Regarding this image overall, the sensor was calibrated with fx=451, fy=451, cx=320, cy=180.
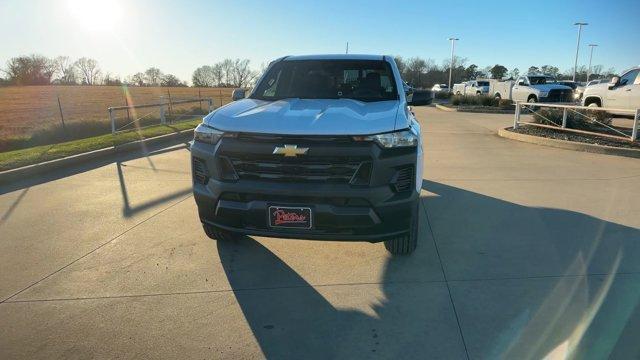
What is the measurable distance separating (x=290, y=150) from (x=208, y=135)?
0.77m

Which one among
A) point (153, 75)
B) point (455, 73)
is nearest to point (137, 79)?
point (153, 75)

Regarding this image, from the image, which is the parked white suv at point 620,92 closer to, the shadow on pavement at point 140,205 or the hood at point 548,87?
the hood at point 548,87

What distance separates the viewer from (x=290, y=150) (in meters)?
3.26

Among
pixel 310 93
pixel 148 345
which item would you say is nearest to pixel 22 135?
pixel 310 93

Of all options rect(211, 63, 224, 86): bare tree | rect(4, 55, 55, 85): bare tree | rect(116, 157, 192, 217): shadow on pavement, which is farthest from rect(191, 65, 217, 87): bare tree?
rect(116, 157, 192, 217): shadow on pavement

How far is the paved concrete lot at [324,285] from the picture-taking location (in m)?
2.85

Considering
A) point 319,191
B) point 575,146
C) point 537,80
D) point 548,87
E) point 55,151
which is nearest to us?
point 319,191

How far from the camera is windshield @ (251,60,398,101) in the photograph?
4711 mm

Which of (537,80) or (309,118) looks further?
(537,80)

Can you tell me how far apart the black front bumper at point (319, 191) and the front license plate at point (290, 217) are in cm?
3

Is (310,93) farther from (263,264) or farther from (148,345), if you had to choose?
(148,345)

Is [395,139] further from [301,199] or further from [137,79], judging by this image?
[137,79]

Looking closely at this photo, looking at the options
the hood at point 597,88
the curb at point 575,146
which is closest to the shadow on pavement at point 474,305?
the curb at point 575,146

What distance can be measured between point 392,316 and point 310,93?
2567mm
